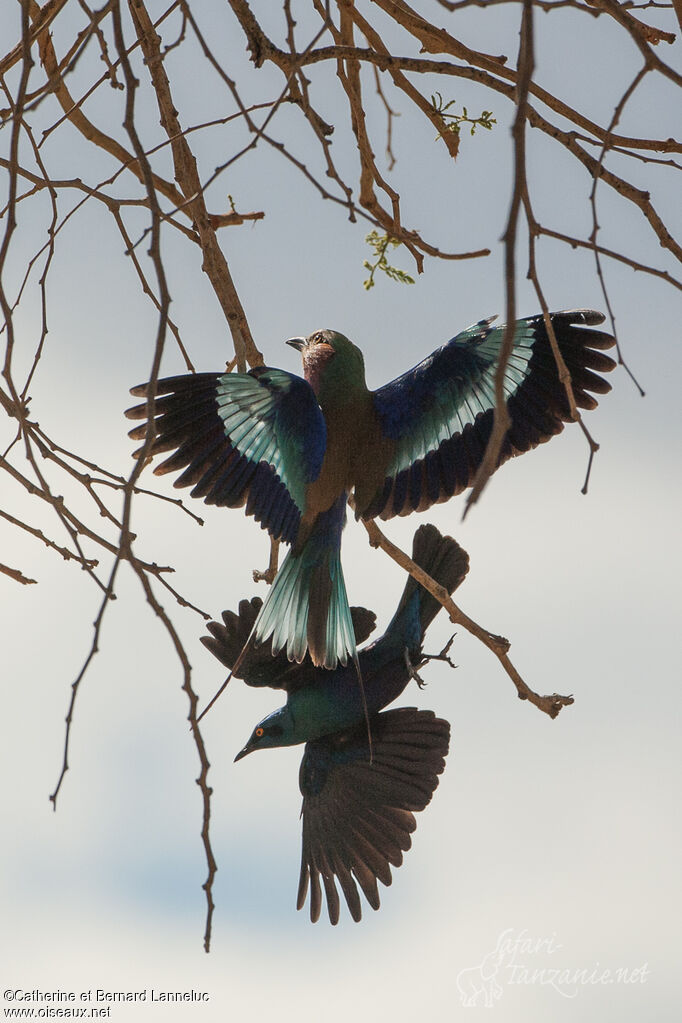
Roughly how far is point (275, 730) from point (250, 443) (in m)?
0.41

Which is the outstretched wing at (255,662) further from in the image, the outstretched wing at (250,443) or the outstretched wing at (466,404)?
the outstretched wing at (466,404)

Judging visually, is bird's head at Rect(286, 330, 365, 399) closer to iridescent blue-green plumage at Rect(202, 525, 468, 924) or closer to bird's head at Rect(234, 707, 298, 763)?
iridescent blue-green plumage at Rect(202, 525, 468, 924)

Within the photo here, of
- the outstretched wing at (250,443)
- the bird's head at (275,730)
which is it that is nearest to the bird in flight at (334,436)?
the outstretched wing at (250,443)

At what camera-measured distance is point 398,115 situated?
1.79 metres

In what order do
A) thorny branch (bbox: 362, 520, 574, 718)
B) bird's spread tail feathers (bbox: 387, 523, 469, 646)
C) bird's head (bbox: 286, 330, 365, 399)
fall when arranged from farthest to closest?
bird's spread tail feathers (bbox: 387, 523, 469, 646)
bird's head (bbox: 286, 330, 365, 399)
thorny branch (bbox: 362, 520, 574, 718)

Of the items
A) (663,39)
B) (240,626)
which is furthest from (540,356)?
(240,626)

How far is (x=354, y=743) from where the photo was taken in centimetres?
168

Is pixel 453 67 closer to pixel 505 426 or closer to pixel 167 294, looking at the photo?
pixel 167 294

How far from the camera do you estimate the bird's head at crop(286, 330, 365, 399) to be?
167 centimetres

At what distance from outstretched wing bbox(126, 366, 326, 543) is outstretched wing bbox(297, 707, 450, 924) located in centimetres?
34

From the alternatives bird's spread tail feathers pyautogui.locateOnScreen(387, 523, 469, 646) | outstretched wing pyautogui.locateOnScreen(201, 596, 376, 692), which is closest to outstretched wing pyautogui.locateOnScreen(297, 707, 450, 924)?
outstretched wing pyautogui.locateOnScreen(201, 596, 376, 692)

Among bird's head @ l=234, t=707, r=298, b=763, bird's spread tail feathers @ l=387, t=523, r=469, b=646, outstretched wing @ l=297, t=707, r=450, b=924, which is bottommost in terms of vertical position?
outstretched wing @ l=297, t=707, r=450, b=924

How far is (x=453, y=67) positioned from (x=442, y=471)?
56 cm

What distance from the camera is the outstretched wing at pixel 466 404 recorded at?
1.65 metres
